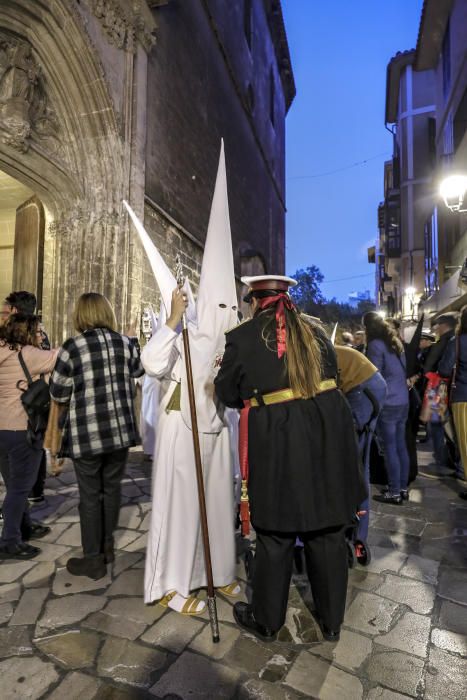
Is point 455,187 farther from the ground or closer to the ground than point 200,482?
farther from the ground

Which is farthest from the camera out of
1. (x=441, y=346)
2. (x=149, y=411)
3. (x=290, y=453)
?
(x=149, y=411)

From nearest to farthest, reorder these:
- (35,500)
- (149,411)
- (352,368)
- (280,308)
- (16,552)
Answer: (280,308) < (352,368) < (16,552) < (35,500) < (149,411)

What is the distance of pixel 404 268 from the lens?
2531 centimetres

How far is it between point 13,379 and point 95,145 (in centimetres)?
613

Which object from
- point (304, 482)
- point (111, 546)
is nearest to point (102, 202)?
point (111, 546)

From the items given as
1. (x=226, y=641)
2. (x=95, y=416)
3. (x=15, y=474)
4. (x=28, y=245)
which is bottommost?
(x=226, y=641)

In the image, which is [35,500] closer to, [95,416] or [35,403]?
[35,403]

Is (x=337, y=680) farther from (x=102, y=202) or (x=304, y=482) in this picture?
(x=102, y=202)

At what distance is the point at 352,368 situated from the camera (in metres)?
3.13

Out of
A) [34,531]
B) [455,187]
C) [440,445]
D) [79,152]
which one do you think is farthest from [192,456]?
[455,187]

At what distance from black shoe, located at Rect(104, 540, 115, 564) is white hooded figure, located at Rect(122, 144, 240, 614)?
696mm

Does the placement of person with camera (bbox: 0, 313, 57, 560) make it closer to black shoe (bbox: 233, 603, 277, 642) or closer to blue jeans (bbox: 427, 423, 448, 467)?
black shoe (bbox: 233, 603, 277, 642)

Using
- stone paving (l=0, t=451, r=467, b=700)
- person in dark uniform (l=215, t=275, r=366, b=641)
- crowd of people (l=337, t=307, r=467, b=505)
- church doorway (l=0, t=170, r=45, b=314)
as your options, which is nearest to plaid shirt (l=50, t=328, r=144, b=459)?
stone paving (l=0, t=451, r=467, b=700)

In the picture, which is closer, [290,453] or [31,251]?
[290,453]
